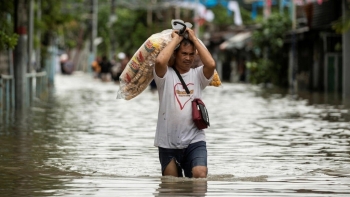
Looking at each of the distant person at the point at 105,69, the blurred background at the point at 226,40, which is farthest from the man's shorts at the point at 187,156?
the distant person at the point at 105,69

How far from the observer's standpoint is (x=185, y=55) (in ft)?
33.4

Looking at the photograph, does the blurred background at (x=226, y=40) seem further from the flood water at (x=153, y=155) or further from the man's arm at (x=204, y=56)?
the man's arm at (x=204, y=56)

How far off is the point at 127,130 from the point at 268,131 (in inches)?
103

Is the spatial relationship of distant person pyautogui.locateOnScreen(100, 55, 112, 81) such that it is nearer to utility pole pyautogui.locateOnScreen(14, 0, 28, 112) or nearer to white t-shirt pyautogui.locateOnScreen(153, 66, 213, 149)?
utility pole pyautogui.locateOnScreen(14, 0, 28, 112)

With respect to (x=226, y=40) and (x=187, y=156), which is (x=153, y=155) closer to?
(x=187, y=156)

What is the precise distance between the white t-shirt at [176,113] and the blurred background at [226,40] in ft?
17.6

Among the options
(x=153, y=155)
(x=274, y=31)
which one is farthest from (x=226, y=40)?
(x=153, y=155)

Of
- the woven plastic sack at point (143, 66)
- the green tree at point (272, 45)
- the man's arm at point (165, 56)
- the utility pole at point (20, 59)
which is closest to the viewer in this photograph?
the man's arm at point (165, 56)

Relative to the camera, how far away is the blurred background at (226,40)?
26.8m

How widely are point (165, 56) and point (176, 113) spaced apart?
0.60m

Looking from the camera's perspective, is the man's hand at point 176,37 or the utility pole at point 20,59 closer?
the man's hand at point 176,37

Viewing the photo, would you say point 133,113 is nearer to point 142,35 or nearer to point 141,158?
point 141,158

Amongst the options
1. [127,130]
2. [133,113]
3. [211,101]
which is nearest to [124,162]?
[127,130]

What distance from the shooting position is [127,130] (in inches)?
770
